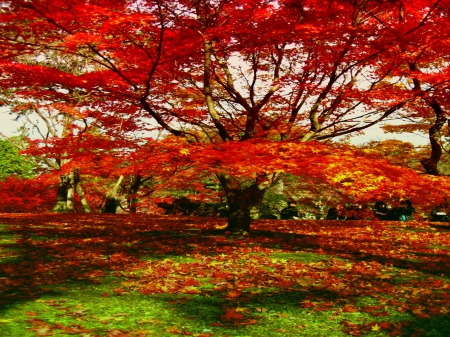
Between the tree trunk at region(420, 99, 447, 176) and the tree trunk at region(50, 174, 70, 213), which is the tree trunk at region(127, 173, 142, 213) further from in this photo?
the tree trunk at region(420, 99, 447, 176)

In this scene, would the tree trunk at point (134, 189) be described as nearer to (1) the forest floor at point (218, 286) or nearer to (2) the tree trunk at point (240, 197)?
(2) the tree trunk at point (240, 197)

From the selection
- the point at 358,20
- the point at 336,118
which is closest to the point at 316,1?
the point at 358,20

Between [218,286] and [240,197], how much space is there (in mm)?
5750

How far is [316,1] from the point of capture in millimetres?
10656

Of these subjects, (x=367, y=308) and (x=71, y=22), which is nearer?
(x=367, y=308)

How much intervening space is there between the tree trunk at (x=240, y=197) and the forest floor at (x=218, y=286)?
17.8 inches

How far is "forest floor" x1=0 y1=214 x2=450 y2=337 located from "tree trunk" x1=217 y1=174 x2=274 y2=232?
1.49 ft

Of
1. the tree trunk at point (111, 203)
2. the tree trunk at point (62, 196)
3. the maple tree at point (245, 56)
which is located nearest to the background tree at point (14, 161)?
the tree trunk at point (62, 196)

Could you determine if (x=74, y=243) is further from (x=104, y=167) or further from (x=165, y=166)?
(x=104, y=167)

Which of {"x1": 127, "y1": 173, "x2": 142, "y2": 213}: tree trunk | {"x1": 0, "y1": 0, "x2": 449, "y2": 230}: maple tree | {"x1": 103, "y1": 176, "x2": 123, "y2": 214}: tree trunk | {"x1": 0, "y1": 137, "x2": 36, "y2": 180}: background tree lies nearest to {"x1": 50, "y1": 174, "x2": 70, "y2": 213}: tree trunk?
{"x1": 103, "y1": 176, "x2": 123, "y2": 214}: tree trunk

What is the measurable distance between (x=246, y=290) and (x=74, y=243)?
5907mm

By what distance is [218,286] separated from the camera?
21.6 feet

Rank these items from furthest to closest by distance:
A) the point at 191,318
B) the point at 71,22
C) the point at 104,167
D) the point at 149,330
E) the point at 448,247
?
1. the point at 104,167
2. the point at 448,247
3. the point at 71,22
4. the point at 191,318
5. the point at 149,330

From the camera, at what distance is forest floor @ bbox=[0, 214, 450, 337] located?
4.76 metres
